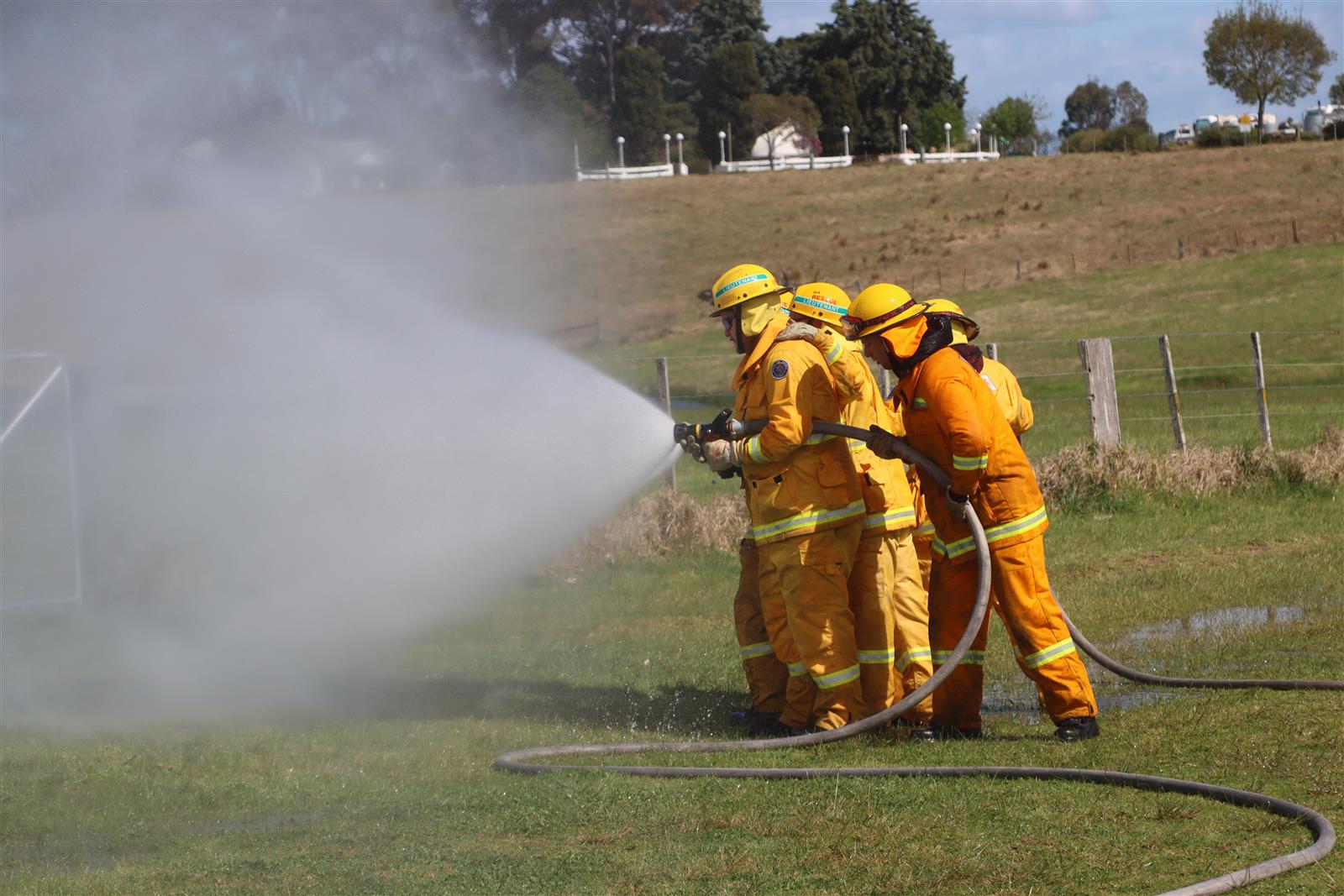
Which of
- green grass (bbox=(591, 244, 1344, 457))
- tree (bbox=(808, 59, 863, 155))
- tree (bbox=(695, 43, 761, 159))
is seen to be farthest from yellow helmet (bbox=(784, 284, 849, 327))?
tree (bbox=(808, 59, 863, 155))

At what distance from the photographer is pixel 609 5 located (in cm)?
3222

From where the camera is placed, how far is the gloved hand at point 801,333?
21.4 feet

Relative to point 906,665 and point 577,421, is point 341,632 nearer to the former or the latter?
point 577,421

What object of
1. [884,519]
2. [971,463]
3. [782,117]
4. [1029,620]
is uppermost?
[782,117]

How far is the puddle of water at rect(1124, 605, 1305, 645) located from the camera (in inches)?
342

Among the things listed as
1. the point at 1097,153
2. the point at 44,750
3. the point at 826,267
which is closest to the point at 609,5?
the point at 826,267

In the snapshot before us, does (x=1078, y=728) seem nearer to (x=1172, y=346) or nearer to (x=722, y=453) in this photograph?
(x=722, y=453)

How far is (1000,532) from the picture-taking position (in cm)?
633

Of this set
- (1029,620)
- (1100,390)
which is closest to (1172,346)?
(1100,390)

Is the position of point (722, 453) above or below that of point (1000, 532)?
above

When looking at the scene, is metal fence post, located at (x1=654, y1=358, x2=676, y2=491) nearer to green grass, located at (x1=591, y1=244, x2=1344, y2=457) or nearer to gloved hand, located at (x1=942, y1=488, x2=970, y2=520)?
green grass, located at (x1=591, y1=244, x2=1344, y2=457)

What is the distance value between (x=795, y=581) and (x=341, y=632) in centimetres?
447

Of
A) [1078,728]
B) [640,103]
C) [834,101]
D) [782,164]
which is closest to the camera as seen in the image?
[1078,728]

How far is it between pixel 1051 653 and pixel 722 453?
5.73 ft
